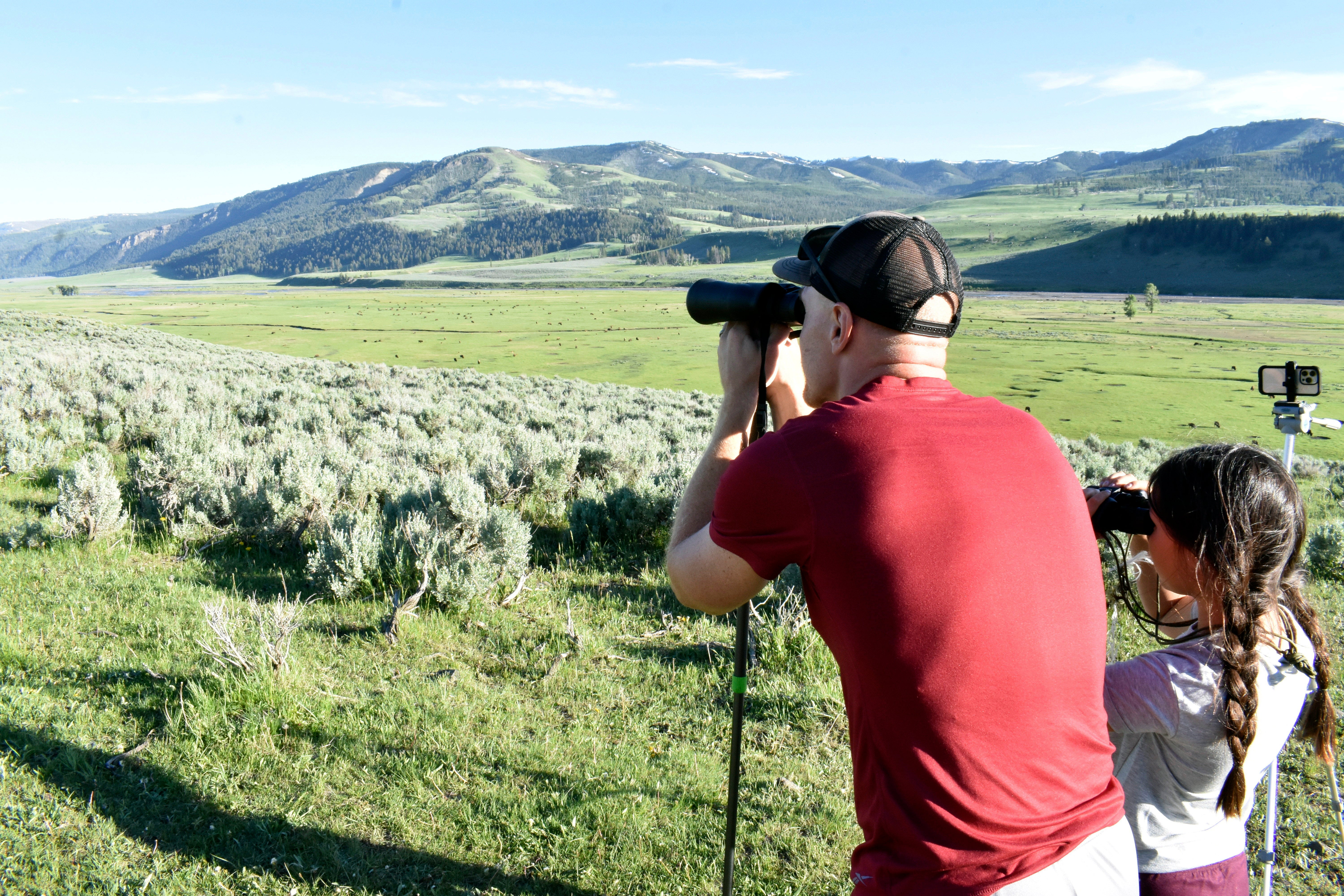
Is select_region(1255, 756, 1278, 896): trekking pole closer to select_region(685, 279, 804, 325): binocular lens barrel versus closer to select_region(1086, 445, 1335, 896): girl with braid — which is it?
select_region(1086, 445, 1335, 896): girl with braid

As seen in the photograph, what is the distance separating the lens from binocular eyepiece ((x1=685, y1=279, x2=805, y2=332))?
1991mm

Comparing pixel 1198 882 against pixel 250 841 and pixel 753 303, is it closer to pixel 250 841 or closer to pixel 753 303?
pixel 753 303

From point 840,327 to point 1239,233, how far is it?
153268 millimetres

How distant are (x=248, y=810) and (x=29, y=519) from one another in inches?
193

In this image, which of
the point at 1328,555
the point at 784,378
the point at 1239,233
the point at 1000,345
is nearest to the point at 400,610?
the point at 784,378

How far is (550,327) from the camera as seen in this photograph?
6134 cm

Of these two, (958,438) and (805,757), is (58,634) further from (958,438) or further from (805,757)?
(958,438)

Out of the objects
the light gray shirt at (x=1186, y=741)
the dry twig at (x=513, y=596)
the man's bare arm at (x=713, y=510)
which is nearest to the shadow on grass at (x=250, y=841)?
the man's bare arm at (x=713, y=510)

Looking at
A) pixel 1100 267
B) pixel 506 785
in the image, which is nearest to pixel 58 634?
pixel 506 785

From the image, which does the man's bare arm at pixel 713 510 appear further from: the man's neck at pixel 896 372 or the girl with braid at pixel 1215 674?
the girl with braid at pixel 1215 674

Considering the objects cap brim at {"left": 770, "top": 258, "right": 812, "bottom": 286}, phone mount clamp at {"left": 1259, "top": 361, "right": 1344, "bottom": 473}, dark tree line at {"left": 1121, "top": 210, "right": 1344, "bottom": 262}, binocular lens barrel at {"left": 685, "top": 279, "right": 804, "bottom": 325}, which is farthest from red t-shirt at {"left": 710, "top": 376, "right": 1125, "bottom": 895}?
dark tree line at {"left": 1121, "top": 210, "right": 1344, "bottom": 262}

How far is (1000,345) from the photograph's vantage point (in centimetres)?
5153

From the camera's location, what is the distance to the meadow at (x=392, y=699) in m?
3.03

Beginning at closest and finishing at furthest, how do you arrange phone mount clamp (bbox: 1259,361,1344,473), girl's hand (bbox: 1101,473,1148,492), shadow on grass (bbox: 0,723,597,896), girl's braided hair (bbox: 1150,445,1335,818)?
girl's braided hair (bbox: 1150,445,1335,818) → girl's hand (bbox: 1101,473,1148,492) → shadow on grass (bbox: 0,723,597,896) → phone mount clamp (bbox: 1259,361,1344,473)
